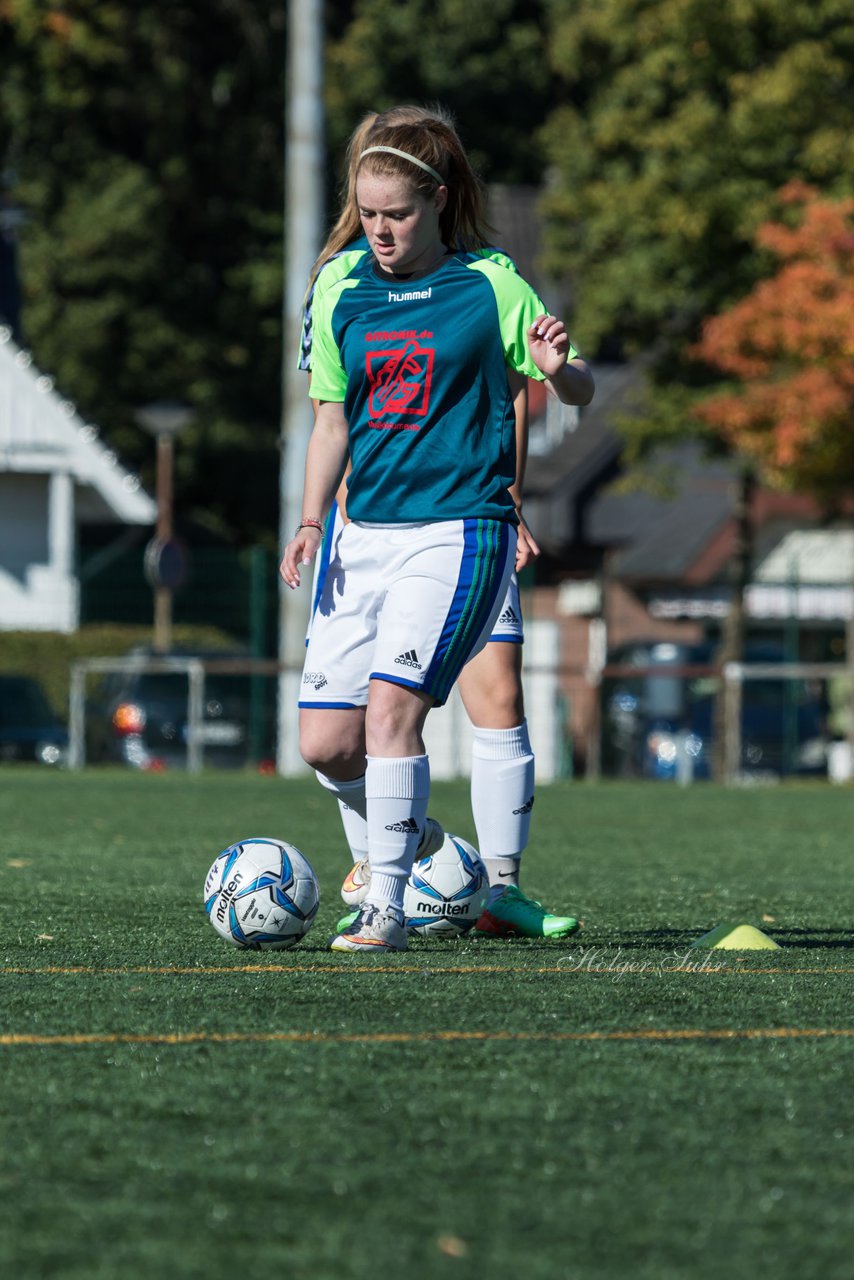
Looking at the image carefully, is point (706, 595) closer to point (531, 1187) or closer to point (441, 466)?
point (441, 466)

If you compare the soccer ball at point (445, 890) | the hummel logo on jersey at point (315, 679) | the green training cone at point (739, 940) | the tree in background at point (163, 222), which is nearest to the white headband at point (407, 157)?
the hummel logo on jersey at point (315, 679)

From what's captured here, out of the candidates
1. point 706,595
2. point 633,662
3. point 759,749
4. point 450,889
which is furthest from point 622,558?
point 450,889

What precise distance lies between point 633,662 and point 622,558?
9.31 meters

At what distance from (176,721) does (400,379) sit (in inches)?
763

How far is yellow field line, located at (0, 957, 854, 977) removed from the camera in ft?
17.4

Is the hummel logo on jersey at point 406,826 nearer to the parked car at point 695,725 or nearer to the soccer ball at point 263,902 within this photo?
the soccer ball at point 263,902

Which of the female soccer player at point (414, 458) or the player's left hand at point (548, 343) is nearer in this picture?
the player's left hand at point (548, 343)

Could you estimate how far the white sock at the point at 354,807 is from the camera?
6.28m

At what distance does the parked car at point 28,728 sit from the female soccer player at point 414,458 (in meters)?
19.0

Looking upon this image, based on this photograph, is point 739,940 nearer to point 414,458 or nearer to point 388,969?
point 388,969

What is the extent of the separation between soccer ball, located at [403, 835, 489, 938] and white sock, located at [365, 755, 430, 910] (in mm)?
389

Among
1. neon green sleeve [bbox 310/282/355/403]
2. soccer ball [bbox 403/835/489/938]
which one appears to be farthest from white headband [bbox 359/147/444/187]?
soccer ball [bbox 403/835/489/938]

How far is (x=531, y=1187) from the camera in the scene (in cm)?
308

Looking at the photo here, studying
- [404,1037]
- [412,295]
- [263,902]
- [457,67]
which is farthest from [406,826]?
[457,67]
